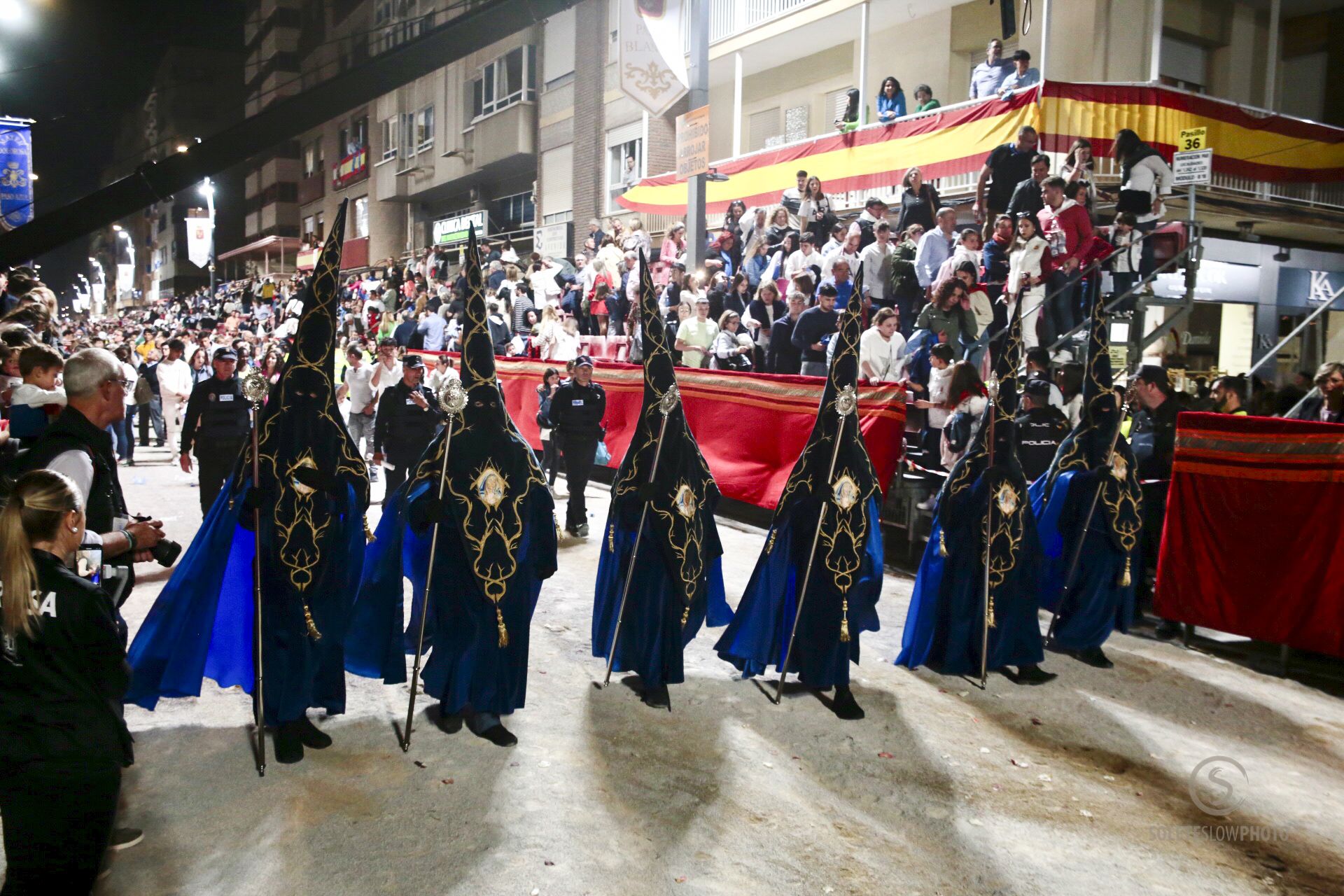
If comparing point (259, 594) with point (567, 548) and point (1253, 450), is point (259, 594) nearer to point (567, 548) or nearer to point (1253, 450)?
point (567, 548)

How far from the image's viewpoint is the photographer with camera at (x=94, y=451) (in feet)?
12.2

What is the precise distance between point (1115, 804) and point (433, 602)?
3.51m

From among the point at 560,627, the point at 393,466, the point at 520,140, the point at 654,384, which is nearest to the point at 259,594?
the point at 654,384

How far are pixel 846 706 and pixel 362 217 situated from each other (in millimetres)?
41079

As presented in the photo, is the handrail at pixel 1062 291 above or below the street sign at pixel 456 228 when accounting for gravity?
below

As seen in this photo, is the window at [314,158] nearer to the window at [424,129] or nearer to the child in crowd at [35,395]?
the window at [424,129]

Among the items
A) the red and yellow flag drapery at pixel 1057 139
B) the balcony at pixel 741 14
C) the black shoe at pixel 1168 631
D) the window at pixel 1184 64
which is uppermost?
the balcony at pixel 741 14

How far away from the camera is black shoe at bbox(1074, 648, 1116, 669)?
6.62 metres

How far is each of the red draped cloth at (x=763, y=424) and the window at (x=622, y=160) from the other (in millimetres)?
13369

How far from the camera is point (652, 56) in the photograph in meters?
13.3

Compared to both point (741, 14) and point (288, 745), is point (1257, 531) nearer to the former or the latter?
point (288, 745)

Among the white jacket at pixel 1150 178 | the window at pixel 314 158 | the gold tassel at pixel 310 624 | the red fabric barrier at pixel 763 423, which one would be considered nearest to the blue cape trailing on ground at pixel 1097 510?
the red fabric barrier at pixel 763 423

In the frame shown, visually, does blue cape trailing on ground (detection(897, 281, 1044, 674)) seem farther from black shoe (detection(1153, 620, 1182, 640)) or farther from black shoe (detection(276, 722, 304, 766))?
black shoe (detection(276, 722, 304, 766))

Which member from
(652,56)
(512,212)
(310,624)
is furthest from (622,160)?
(310,624)
